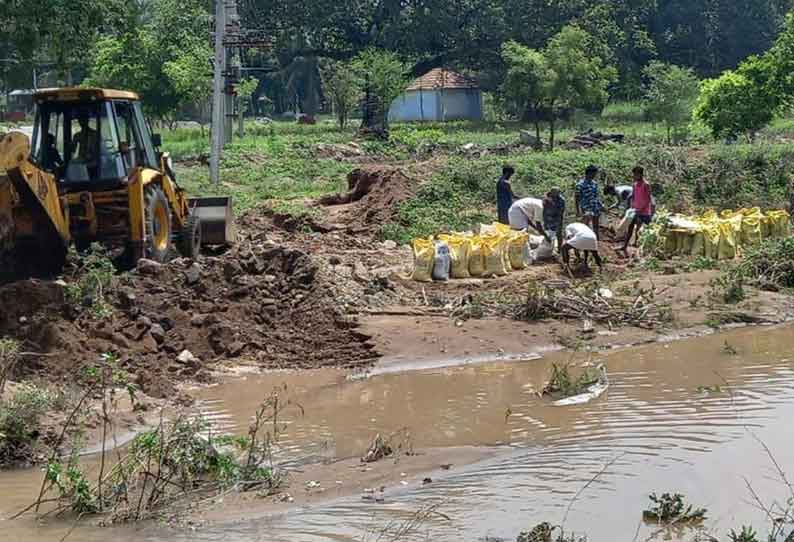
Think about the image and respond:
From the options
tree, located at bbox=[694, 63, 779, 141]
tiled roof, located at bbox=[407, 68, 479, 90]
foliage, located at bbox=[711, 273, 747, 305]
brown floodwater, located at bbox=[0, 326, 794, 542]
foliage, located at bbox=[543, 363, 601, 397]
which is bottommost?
brown floodwater, located at bbox=[0, 326, 794, 542]

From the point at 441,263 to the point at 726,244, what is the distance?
5.02 m

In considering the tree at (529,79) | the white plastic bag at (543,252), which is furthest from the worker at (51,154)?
→ the tree at (529,79)

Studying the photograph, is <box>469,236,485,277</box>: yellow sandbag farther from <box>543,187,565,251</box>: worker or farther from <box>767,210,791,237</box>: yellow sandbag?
<box>767,210,791,237</box>: yellow sandbag

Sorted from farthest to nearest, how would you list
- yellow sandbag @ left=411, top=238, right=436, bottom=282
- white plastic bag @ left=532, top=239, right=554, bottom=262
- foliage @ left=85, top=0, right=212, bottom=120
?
foliage @ left=85, top=0, right=212, bottom=120, white plastic bag @ left=532, top=239, right=554, bottom=262, yellow sandbag @ left=411, top=238, right=436, bottom=282

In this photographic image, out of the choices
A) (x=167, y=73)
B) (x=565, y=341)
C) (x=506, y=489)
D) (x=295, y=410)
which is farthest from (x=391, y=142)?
(x=506, y=489)

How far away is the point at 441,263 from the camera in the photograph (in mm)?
17000

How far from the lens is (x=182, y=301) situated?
14.0m

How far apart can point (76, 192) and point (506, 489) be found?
7286 mm

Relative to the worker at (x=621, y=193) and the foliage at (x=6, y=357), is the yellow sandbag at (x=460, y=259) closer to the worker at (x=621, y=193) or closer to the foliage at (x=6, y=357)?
the worker at (x=621, y=193)

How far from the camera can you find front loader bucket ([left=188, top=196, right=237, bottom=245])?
1759 centimetres

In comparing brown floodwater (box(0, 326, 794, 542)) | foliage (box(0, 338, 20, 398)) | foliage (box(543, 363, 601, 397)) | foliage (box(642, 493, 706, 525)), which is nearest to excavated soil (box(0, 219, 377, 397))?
brown floodwater (box(0, 326, 794, 542))

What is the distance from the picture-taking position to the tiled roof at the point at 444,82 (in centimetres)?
6028

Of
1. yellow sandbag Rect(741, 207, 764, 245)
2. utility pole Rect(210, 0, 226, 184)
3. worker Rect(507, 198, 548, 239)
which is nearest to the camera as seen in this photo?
worker Rect(507, 198, 548, 239)

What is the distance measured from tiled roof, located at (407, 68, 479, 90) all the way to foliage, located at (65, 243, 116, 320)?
157ft
